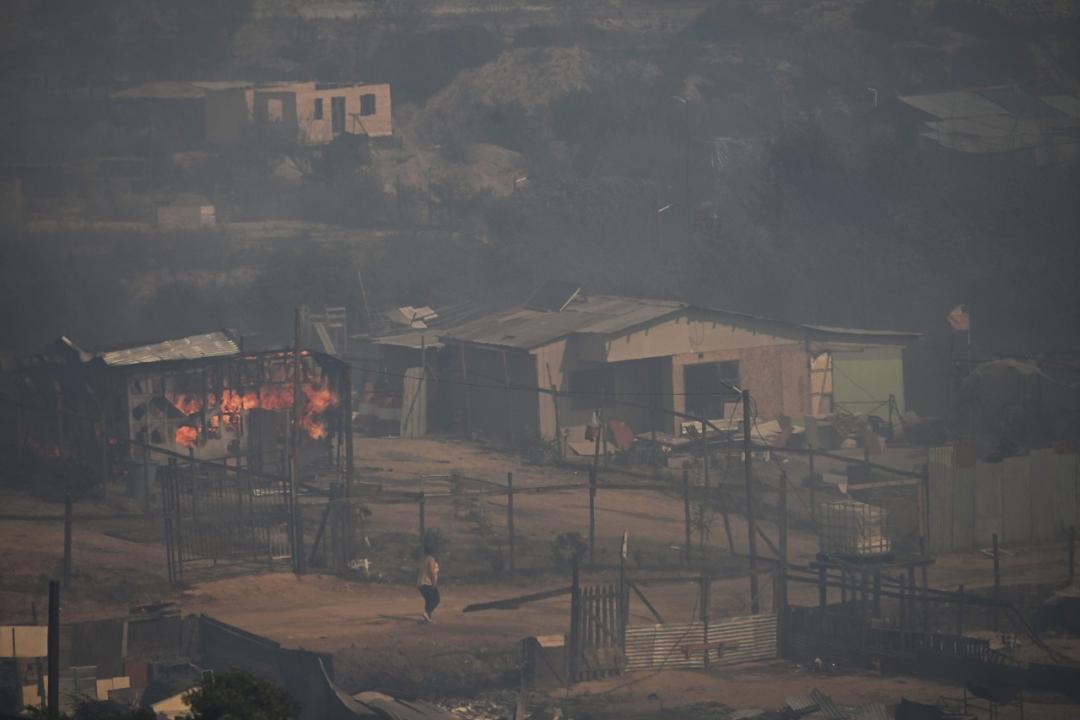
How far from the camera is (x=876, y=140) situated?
213 ft

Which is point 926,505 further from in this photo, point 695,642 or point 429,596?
point 429,596

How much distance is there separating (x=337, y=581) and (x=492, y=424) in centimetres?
1325

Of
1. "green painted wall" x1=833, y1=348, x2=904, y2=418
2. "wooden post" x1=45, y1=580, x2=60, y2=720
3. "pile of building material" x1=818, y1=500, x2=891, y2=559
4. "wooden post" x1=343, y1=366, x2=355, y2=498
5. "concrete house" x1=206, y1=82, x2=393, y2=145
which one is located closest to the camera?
"wooden post" x1=45, y1=580, x2=60, y2=720

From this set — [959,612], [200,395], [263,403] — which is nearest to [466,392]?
[263,403]

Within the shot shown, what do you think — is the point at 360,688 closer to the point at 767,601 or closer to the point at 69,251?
the point at 767,601

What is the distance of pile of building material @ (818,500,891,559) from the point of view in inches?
1023

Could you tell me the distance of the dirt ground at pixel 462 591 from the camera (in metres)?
23.1

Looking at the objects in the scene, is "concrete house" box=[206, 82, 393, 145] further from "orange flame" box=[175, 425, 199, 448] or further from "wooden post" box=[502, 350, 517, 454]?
"orange flame" box=[175, 425, 199, 448]

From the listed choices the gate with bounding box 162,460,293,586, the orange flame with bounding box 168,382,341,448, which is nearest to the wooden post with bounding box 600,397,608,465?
the orange flame with bounding box 168,382,341,448

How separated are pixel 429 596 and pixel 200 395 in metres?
11.9

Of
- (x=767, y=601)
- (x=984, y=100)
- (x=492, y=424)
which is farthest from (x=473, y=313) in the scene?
(x=984, y=100)

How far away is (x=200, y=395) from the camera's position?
116 feet

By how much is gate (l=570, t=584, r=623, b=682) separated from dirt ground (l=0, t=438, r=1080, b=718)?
25 cm

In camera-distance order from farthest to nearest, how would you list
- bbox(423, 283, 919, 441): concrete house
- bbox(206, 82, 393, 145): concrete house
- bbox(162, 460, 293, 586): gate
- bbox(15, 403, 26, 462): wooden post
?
1. bbox(206, 82, 393, 145): concrete house
2. bbox(423, 283, 919, 441): concrete house
3. bbox(15, 403, 26, 462): wooden post
4. bbox(162, 460, 293, 586): gate
